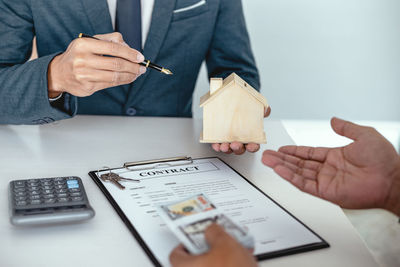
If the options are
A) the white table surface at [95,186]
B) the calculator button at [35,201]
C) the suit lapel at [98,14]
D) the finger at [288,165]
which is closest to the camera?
the white table surface at [95,186]

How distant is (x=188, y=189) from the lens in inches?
42.8

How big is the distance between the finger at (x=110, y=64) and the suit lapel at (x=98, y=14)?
44cm

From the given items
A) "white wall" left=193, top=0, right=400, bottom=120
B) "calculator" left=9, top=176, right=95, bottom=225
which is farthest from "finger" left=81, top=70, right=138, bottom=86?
"white wall" left=193, top=0, right=400, bottom=120

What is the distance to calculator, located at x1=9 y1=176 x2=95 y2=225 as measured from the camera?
0.91 m

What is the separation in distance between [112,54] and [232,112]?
1.18 feet

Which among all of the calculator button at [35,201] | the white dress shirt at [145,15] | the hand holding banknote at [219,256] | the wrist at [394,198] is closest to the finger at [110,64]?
the calculator button at [35,201]

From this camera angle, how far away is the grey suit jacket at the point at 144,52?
1.39m

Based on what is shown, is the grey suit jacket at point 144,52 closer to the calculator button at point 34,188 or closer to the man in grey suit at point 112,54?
the man in grey suit at point 112,54

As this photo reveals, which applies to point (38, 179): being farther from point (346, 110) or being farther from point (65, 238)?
point (346, 110)

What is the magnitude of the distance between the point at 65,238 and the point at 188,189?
32 centimetres

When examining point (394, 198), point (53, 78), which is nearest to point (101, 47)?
point (53, 78)

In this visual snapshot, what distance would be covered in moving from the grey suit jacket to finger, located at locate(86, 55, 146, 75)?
0.22m

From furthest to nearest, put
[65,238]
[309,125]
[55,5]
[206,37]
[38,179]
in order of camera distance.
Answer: [309,125], [206,37], [55,5], [38,179], [65,238]

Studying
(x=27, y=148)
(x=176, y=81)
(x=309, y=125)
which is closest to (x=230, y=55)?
(x=176, y=81)
